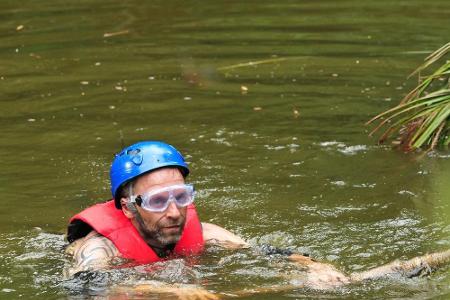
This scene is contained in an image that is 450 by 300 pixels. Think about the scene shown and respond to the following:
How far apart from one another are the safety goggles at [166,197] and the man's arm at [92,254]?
0.39 metres

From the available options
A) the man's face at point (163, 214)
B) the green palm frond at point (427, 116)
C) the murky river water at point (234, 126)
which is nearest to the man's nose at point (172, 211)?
the man's face at point (163, 214)

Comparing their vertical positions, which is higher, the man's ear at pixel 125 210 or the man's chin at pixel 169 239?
the man's ear at pixel 125 210

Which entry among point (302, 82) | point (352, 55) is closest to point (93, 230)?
point (302, 82)

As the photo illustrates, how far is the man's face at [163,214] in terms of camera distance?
6.48m

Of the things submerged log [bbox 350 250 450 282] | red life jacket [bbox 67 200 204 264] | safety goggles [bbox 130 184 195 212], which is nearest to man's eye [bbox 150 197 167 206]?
safety goggles [bbox 130 184 195 212]

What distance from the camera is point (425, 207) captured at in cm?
807

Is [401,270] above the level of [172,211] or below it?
below

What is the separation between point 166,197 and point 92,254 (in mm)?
605

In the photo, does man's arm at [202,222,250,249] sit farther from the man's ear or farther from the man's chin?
the man's ear

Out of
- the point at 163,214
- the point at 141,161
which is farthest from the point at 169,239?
the point at 141,161

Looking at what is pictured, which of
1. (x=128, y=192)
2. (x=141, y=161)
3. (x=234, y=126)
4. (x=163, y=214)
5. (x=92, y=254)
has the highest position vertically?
(x=141, y=161)

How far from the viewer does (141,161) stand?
21.2 ft

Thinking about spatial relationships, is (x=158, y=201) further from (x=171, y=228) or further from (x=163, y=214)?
(x=171, y=228)

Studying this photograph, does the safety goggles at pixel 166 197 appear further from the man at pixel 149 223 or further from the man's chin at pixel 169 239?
the man's chin at pixel 169 239
